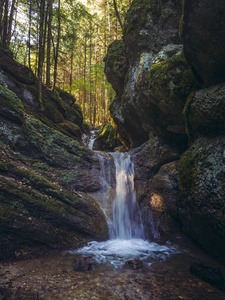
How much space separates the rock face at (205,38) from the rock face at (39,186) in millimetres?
6786

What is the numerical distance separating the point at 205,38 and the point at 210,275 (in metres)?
6.34

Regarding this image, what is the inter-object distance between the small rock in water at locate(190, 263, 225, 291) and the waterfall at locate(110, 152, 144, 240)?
3.48 metres

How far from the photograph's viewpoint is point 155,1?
33.6 ft

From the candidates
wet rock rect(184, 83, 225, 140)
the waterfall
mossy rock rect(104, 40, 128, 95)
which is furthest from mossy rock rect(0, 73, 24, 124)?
wet rock rect(184, 83, 225, 140)

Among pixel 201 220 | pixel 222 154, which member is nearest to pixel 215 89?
pixel 222 154

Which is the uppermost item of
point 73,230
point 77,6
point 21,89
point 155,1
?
point 77,6

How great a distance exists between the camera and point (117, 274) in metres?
4.52

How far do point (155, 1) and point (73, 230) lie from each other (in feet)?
41.7

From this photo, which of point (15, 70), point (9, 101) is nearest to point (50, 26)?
point (15, 70)

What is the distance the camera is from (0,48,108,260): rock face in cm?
554

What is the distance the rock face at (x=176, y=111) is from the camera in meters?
5.21

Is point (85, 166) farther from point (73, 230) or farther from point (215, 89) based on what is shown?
point (215, 89)

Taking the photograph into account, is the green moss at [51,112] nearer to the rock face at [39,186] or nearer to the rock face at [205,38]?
the rock face at [39,186]

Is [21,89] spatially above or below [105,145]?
above
